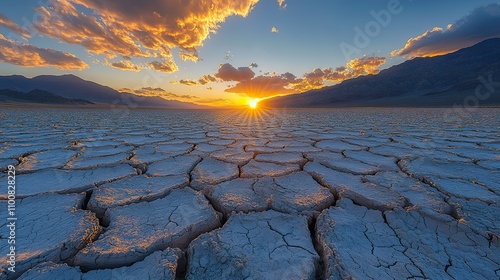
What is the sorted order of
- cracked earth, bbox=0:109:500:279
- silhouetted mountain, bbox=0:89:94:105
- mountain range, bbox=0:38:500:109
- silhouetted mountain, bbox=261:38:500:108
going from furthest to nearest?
silhouetted mountain, bbox=261:38:500:108, mountain range, bbox=0:38:500:109, silhouetted mountain, bbox=0:89:94:105, cracked earth, bbox=0:109:500:279

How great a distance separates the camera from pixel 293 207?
0.98 m

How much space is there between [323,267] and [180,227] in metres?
0.53

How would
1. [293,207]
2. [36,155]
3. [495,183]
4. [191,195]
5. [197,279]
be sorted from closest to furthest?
[197,279]
[293,207]
[191,195]
[495,183]
[36,155]

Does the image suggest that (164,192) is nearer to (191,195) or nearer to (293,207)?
(191,195)

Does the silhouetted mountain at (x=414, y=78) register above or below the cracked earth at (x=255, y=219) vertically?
above

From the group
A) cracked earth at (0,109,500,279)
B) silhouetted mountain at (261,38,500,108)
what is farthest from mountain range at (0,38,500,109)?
cracked earth at (0,109,500,279)

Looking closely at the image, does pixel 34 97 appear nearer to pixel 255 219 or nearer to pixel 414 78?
pixel 255 219

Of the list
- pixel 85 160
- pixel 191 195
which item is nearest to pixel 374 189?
pixel 191 195

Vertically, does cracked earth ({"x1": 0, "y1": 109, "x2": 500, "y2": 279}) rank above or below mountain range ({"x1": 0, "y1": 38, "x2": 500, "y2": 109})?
below

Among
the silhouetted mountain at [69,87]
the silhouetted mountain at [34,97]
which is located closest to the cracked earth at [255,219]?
the silhouetted mountain at [34,97]

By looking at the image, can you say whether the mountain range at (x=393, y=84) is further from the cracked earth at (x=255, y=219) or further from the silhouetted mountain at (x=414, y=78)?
the cracked earth at (x=255, y=219)

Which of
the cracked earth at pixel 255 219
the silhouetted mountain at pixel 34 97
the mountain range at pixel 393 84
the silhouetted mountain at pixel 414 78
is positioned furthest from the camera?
the silhouetted mountain at pixel 414 78

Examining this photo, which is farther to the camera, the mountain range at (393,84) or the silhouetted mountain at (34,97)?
the mountain range at (393,84)

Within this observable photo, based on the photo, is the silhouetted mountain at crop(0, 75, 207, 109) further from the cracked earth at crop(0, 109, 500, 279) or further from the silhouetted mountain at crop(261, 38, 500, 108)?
the cracked earth at crop(0, 109, 500, 279)
